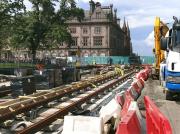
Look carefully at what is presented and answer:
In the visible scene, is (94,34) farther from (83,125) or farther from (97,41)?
(83,125)

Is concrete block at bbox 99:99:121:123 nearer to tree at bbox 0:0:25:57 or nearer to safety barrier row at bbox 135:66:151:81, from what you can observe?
safety barrier row at bbox 135:66:151:81

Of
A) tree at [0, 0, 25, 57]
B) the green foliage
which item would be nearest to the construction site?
tree at [0, 0, 25, 57]

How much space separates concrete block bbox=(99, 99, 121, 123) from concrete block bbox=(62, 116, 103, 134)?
1.04 m

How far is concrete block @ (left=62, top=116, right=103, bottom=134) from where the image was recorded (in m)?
8.62

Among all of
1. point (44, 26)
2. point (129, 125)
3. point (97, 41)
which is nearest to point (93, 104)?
point (129, 125)

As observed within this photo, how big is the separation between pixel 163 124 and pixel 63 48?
107 m

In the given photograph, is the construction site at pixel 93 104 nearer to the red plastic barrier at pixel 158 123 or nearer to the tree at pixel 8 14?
the red plastic barrier at pixel 158 123

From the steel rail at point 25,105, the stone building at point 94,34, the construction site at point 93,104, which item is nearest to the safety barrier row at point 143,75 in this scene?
the construction site at point 93,104

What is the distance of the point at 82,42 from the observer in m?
118

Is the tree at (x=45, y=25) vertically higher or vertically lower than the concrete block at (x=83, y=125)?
higher

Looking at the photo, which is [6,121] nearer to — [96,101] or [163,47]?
[96,101]

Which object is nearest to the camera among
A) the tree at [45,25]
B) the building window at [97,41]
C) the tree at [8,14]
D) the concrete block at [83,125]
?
the concrete block at [83,125]

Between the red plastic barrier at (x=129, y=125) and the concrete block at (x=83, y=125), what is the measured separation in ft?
2.33

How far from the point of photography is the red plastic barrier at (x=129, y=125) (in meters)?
7.33
